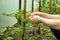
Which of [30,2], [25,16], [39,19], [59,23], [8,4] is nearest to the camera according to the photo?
[59,23]

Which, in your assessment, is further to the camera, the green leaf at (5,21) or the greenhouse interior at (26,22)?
the green leaf at (5,21)

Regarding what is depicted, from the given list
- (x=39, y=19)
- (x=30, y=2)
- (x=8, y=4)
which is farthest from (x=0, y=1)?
(x=30, y=2)

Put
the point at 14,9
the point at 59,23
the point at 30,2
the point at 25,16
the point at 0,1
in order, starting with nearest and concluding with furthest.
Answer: the point at 59,23, the point at 25,16, the point at 0,1, the point at 14,9, the point at 30,2

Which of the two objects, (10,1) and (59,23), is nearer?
(59,23)

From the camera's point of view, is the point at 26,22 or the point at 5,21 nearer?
the point at 26,22

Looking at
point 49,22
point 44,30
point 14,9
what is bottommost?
point 44,30

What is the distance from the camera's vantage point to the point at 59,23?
150cm

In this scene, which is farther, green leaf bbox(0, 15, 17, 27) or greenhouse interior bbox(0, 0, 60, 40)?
green leaf bbox(0, 15, 17, 27)

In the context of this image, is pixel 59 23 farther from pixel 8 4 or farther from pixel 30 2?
pixel 30 2

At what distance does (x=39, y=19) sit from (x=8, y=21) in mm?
2429

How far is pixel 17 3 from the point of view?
15.0ft

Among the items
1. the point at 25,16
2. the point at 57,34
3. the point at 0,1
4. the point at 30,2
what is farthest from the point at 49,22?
the point at 30,2

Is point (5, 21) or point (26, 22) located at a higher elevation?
point (26, 22)

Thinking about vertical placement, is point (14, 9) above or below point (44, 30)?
above
